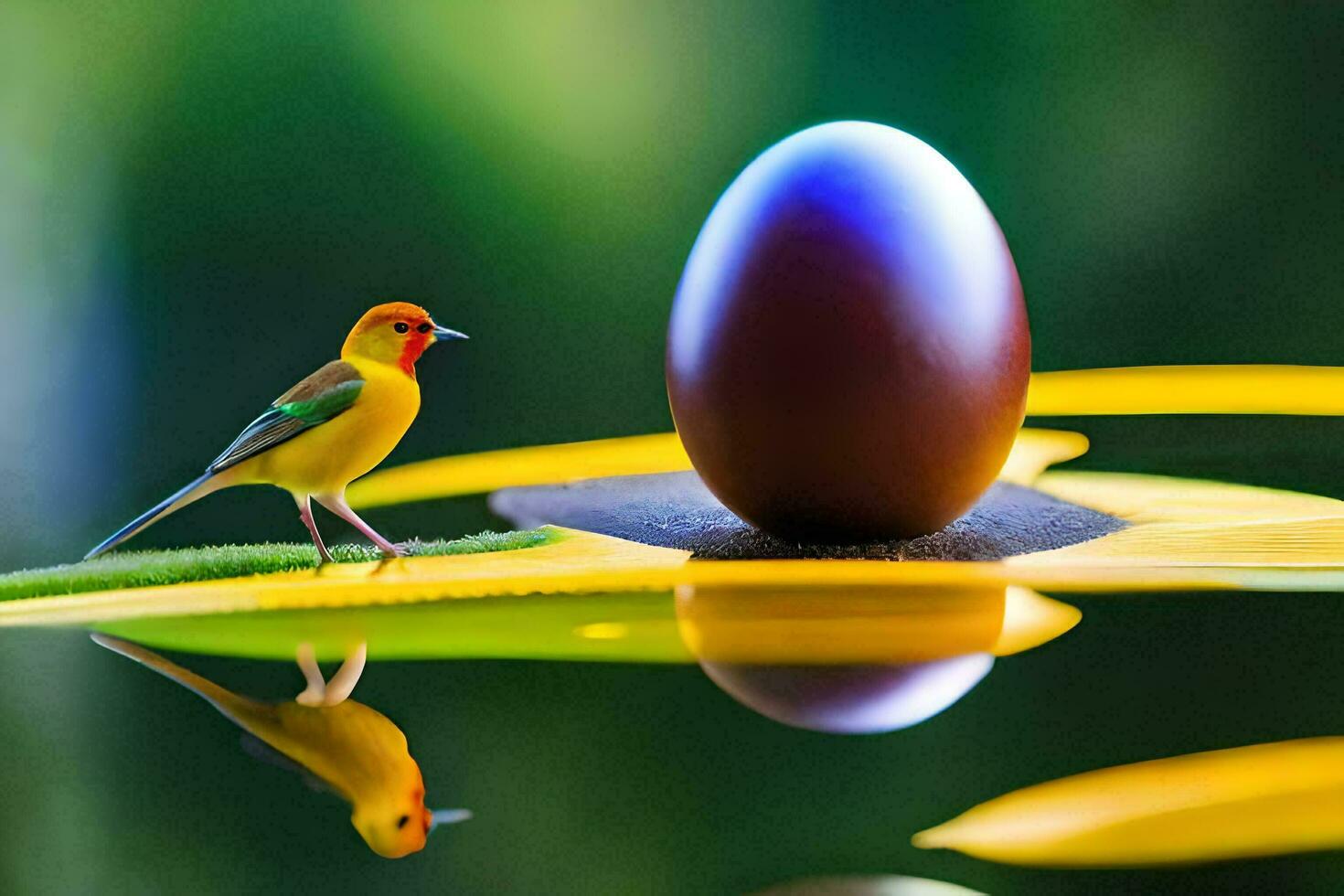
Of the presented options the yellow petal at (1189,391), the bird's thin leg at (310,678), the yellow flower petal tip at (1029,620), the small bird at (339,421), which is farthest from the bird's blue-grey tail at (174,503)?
the yellow petal at (1189,391)

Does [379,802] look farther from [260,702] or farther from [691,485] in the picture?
[691,485]

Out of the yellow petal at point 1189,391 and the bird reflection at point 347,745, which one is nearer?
the bird reflection at point 347,745

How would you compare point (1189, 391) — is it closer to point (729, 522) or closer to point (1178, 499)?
point (1178, 499)

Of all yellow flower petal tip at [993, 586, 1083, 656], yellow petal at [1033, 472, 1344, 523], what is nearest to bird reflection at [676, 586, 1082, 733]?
yellow flower petal tip at [993, 586, 1083, 656]

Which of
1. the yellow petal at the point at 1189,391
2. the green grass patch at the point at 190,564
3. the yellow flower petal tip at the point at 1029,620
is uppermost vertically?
the yellow petal at the point at 1189,391

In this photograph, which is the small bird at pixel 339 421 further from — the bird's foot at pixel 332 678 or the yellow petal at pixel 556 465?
the yellow petal at pixel 556 465

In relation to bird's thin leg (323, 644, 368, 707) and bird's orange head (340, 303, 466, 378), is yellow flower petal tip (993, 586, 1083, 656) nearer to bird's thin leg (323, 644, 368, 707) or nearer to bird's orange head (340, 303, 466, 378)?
bird's thin leg (323, 644, 368, 707)
